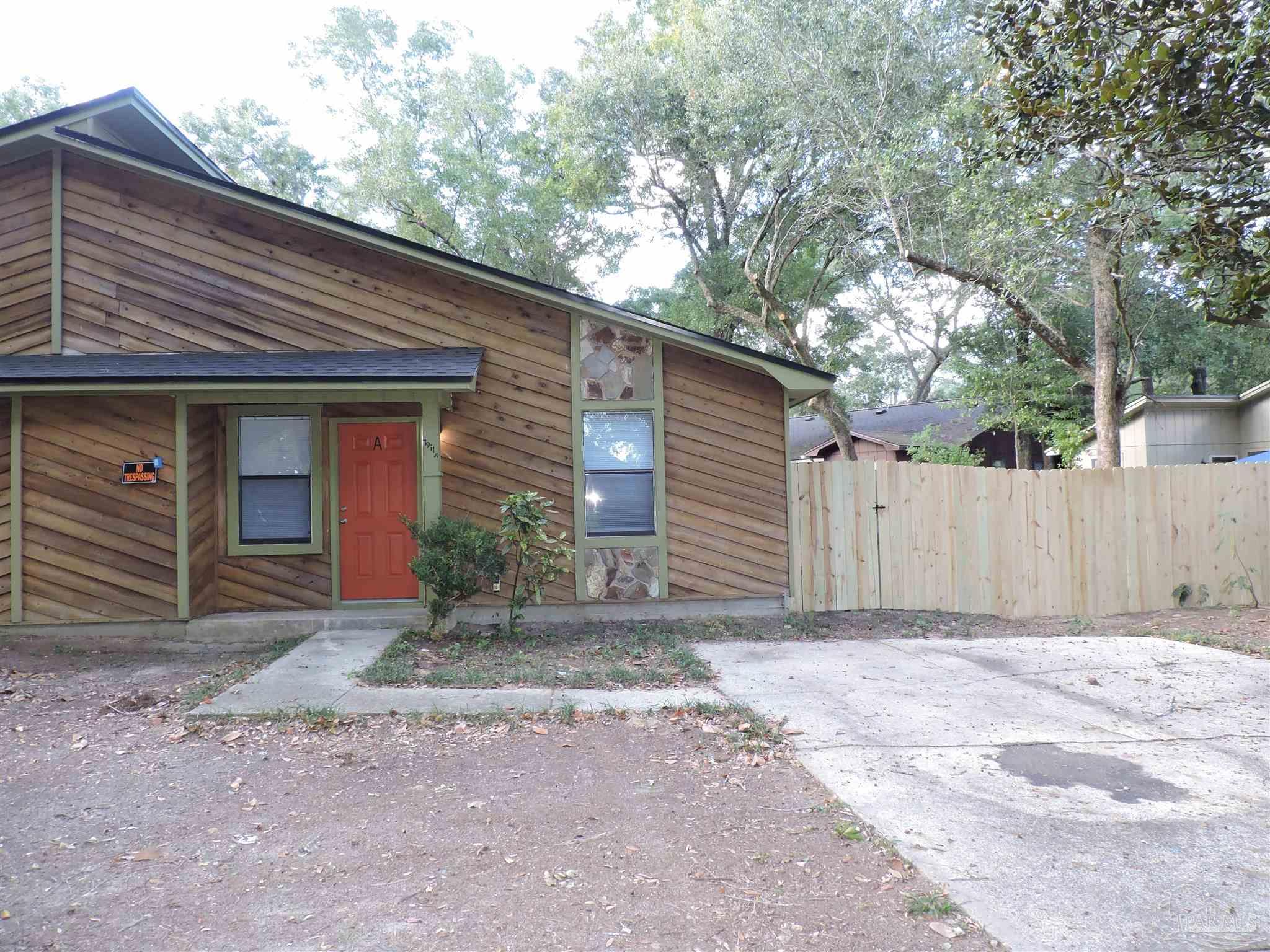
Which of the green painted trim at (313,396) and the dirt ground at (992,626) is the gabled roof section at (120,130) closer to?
the green painted trim at (313,396)

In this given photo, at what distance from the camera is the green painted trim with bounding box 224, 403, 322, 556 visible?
8.28 m

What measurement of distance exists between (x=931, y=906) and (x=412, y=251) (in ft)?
24.4

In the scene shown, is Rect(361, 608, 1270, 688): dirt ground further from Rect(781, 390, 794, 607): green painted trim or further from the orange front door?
the orange front door

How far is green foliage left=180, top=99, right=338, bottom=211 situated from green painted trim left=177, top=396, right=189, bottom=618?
20.1m

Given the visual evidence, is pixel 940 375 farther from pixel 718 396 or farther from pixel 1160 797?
pixel 1160 797

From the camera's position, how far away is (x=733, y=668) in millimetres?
6516

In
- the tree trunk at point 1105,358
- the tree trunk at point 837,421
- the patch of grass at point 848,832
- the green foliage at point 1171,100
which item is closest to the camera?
the patch of grass at point 848,832

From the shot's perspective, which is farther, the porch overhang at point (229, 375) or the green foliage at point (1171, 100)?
the porch overhang at point (229, 375)

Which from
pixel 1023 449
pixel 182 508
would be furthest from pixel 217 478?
pixel 1023 449

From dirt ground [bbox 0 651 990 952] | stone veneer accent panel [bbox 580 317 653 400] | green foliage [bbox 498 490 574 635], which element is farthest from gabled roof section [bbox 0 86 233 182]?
dirt ground [bbox 0 651 990 952]

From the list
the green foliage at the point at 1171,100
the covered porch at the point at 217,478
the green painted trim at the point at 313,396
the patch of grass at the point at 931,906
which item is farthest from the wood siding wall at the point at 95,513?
the green foliage at the point at 1171,100

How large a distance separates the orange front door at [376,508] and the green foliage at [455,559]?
990 millimetres

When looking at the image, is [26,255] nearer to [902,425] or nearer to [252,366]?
[252,366]

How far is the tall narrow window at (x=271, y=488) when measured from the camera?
8352mm
